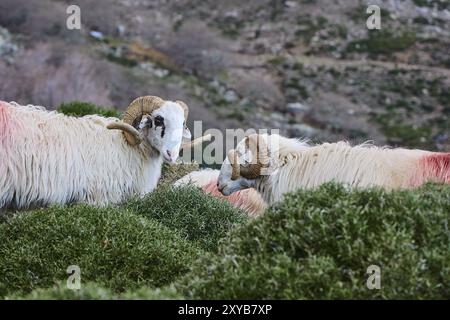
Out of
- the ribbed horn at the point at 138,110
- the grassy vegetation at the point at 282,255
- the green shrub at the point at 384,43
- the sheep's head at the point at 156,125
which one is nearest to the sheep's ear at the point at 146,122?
the sheep's head at the point at 156,125

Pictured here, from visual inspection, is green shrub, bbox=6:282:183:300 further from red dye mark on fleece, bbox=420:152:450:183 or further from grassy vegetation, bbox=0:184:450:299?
red dye mark on fleece, bbox=420:152:450:183

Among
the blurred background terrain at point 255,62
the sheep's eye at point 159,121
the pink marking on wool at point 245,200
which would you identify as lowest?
the blurred background terrain at point 255,62

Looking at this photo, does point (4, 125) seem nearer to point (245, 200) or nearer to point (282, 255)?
point (245, 200)

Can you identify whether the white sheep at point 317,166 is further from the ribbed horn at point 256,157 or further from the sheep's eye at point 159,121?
the sheep's eye at point 159,121

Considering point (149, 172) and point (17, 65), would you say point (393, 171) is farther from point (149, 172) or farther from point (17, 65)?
point (17, 65)

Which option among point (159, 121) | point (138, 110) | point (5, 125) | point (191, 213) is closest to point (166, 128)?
point (159, 121)

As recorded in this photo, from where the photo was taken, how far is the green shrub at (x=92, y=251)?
10492 mm

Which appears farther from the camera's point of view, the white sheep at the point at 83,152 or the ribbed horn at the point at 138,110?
the ribbed horn at the point at 138,110

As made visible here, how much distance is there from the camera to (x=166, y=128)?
1440 centimetres

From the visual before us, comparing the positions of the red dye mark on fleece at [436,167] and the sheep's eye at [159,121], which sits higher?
the sheep's eye at [159,121]

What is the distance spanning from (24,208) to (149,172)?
2.12 m

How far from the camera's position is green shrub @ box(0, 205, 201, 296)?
10.5 m

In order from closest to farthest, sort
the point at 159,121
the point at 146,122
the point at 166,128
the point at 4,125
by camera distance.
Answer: the point at 4,125
the point at 166,128
the point at 159,121
the point at 146,122

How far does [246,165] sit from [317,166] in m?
1.14
